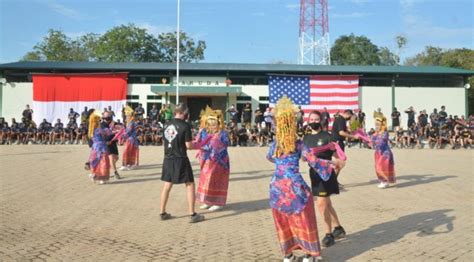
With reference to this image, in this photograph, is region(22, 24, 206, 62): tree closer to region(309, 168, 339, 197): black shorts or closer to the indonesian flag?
the indonesian flag

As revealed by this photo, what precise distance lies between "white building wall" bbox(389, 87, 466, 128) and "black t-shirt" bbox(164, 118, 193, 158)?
24.6 meters

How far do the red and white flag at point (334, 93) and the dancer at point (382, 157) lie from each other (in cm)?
1726

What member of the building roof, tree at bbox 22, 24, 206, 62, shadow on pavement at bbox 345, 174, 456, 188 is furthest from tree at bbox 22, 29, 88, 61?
shadow on pavement at bbox 345, 174, 456, 188

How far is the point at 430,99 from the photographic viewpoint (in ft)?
96.7

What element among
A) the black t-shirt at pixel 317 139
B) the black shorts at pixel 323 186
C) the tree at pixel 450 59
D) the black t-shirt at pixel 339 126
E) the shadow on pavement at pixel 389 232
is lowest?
the shadow on pavement at pixel 389 232

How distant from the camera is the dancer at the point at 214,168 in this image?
8.54 m

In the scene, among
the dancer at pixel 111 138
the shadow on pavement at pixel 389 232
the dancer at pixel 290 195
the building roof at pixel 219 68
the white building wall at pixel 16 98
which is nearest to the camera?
the dancer at pixel 290 195

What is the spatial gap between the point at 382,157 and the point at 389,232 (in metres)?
4.61

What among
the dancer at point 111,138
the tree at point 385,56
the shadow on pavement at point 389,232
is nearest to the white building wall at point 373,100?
the dancer at point 111,138

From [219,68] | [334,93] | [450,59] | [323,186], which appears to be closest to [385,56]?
[450,59]

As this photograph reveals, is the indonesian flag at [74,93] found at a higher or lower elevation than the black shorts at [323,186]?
higher

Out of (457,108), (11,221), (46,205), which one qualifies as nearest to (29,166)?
(46,205)

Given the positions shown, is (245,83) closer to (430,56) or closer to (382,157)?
(382,157)

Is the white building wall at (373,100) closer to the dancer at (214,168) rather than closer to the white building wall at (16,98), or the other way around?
the white building wall at (16,98)
